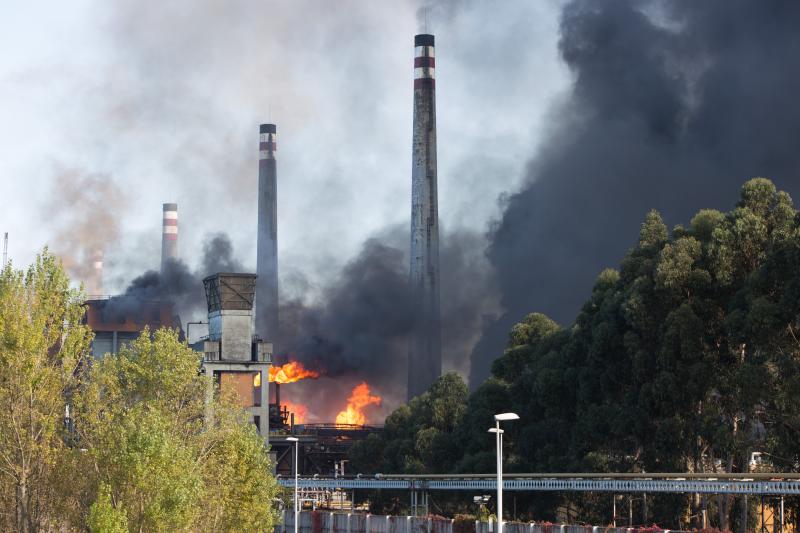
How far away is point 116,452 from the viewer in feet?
186

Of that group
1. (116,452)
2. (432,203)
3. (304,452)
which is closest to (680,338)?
(116,452)

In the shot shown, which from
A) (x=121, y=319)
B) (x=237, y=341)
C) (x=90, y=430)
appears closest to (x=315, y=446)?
(x=237, y=341)

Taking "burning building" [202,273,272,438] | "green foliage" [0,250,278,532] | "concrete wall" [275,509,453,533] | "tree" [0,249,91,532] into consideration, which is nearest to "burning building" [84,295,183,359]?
"burning building" [202,273,272,438]

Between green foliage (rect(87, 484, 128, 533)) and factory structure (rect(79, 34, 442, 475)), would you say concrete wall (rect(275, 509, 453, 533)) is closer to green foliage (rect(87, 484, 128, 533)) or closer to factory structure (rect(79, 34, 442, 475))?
factory structure (rect(79, 34, 442, 475))

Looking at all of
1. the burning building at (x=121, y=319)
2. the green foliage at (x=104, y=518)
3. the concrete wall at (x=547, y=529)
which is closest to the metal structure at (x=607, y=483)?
the concrete wall at (x=547, y=529)

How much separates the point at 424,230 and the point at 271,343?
37.6 metres

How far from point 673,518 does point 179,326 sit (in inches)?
3567

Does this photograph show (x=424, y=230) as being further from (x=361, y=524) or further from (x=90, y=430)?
(x=90, y=430)

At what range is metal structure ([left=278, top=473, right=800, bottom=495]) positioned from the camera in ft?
253

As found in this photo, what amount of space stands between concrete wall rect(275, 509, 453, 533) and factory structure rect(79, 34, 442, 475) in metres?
25.9

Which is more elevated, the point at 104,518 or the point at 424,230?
the point at 424,230

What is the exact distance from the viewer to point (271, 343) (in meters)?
149

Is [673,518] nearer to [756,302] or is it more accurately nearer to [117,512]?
[756,302]

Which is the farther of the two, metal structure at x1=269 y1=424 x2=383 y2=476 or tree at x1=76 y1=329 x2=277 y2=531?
metal structure at x1=269 y1=424 x2=383 y2=476
